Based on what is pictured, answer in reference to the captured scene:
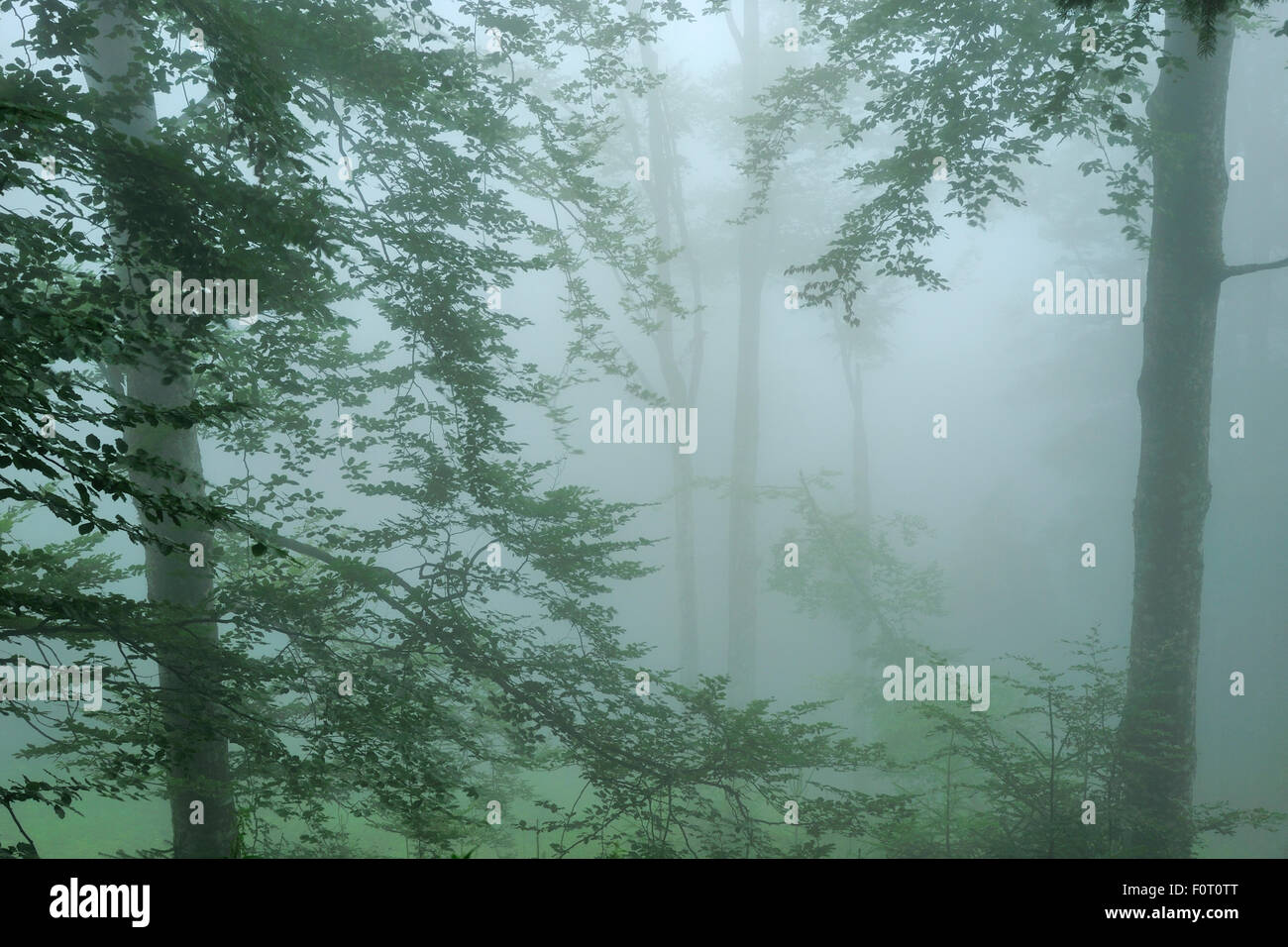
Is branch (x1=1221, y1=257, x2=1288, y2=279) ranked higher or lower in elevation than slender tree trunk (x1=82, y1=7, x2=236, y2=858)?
higher

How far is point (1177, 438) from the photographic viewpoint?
828cm

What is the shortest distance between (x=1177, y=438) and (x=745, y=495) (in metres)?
9.05

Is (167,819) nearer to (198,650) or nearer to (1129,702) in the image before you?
(198,650)

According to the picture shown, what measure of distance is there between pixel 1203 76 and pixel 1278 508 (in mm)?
17517

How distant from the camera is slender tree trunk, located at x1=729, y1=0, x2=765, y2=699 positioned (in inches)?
636

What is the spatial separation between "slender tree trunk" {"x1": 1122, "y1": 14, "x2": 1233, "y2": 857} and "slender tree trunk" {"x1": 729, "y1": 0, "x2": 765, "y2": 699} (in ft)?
27.2

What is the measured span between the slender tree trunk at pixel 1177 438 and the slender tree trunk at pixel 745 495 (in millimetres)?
8296

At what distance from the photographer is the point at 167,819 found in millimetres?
16406
